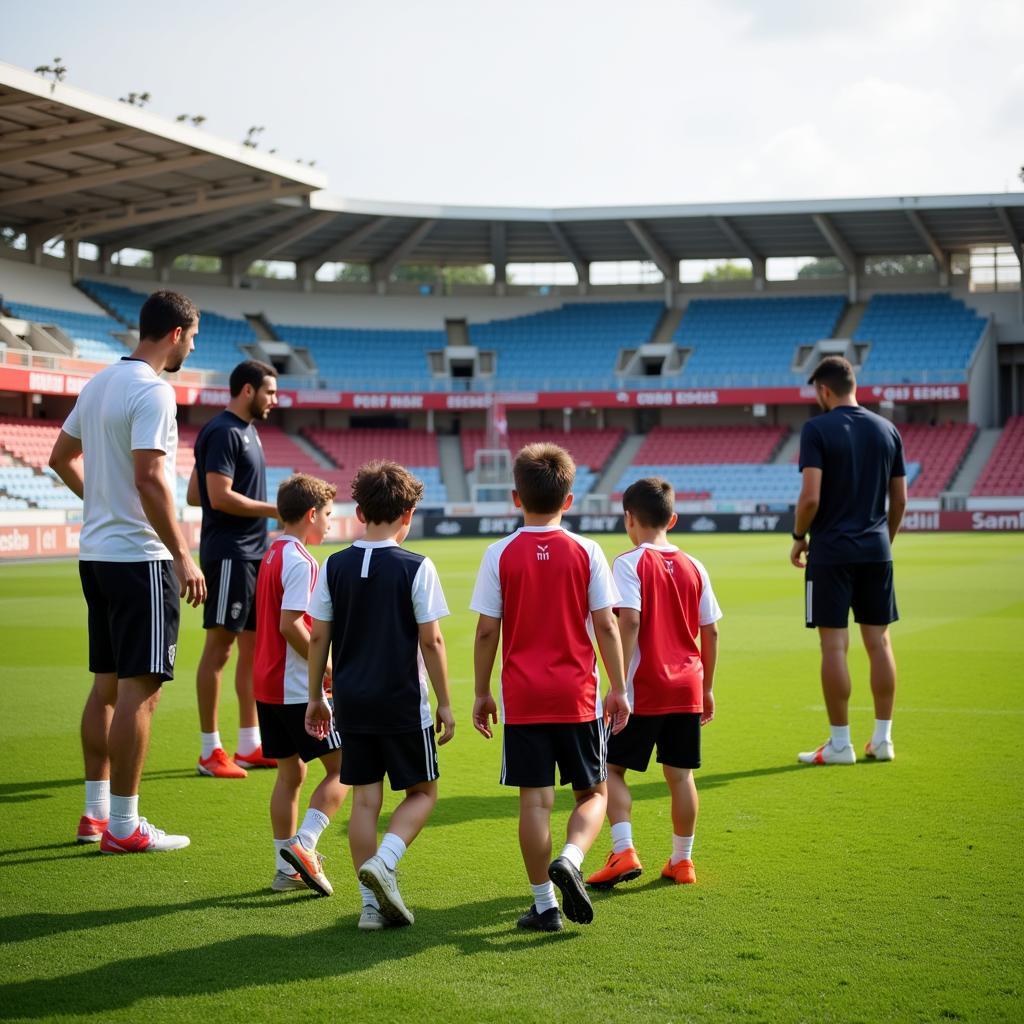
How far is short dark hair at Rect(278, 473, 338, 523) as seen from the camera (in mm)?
5328

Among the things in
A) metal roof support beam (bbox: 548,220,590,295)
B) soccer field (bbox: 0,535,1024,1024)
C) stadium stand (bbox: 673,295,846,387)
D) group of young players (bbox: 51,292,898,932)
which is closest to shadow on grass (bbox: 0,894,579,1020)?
soccer field (bbox: 0,535,1024,1024)

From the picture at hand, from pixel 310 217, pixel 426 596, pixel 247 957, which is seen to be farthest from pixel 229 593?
pixel 310 217

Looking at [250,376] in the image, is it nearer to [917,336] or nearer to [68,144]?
[68,144]

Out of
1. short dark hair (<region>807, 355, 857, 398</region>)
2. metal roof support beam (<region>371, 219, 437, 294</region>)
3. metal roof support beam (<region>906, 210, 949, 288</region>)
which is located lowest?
short dark hair (<region>807, 355, 857, 398</region>)

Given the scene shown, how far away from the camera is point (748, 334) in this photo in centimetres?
5331

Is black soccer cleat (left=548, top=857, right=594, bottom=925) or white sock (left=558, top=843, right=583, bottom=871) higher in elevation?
white sock (left=558, top=843, right=583, bottom=871)

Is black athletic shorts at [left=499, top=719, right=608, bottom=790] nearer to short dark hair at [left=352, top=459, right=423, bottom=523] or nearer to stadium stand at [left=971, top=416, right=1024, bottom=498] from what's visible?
short dark hair at [left=352, top=459, right=423, bottom=523]

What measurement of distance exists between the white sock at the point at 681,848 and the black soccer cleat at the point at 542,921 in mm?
716

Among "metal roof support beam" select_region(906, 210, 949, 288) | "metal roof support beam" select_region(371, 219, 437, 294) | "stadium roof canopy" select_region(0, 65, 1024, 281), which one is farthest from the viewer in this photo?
"metal roof support beam" select_region(371, 219, 437, 294)

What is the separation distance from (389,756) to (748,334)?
167 ft

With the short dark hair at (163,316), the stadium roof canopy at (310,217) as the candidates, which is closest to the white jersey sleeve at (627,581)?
the short dark hair at (163,316)

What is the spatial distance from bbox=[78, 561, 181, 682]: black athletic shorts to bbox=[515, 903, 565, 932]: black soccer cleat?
6.61ft

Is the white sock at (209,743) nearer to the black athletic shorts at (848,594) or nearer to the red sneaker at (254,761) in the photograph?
the red sneaker at (254,761)

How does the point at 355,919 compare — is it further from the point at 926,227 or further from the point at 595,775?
the point at 926,227
